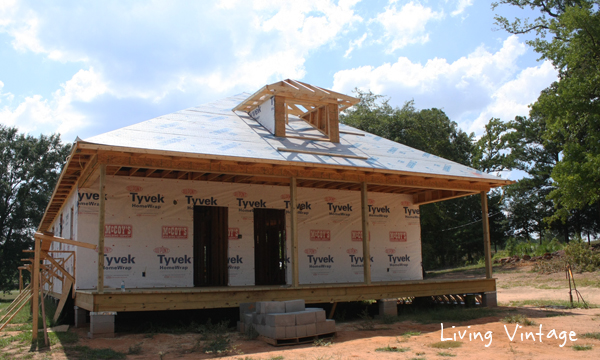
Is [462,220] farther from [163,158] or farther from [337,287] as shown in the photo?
[163,158]

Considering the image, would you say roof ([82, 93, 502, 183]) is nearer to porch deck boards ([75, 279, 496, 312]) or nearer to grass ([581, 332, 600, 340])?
porch deck boards ([75, 279, 496, 312])

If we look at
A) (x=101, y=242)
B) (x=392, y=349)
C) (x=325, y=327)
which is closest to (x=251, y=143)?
(x=101, y=242)

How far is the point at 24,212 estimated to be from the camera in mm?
36188

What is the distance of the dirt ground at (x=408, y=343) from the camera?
698 centimetres

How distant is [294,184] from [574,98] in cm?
1706

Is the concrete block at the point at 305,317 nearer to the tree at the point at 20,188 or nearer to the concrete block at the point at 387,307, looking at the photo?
the concrete block at the point at 387,307

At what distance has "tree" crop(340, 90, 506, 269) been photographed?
101 ft

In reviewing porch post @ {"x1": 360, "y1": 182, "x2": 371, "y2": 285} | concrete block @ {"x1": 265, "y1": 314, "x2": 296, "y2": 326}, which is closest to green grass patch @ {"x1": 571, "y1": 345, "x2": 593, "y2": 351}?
concrete block @ {"x1": 265, "y1": 314, "x2": 296, "y2": 326}

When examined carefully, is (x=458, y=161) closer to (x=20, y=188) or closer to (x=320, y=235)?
(x=320, y=235)

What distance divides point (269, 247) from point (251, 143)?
3.91 meters

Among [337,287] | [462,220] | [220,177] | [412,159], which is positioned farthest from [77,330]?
[462,220]

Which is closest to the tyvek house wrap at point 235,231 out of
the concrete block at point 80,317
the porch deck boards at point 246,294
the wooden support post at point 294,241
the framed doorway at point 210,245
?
the framed doorway at point 210,245

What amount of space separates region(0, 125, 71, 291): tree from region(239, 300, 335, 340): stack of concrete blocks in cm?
3330

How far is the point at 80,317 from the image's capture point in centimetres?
1044
